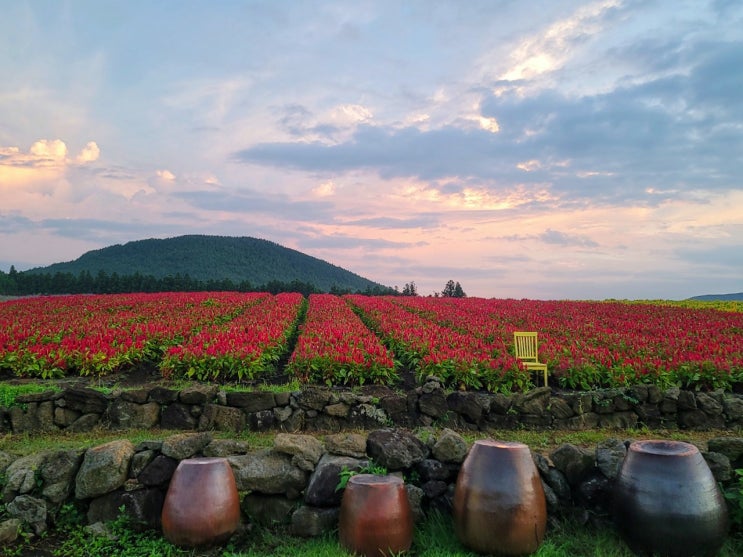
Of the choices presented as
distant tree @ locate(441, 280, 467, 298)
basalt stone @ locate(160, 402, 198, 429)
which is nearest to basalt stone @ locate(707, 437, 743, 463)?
basalt stone @ locate(160, 402, 198, 429)

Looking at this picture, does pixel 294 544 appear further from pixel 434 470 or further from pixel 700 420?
pixel 700 420

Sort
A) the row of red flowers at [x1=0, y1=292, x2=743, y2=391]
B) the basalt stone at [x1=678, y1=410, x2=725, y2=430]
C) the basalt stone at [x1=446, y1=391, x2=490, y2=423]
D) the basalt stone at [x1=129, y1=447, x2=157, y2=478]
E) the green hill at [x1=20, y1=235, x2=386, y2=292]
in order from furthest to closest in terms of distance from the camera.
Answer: the green hill at [x1=20, y1=235, x2=386, y2=292] → the row of red flowers at [x1=0, y1=292, x2=743, y2=391] → the basalt stone at [x1=678, y1=410, x2=725, y2=430] → the basalt stone at [x1=446, y1=391, x2=490, y2=423] → the basalt stone at [x1=129, y1=447, x2=157, y2=478]

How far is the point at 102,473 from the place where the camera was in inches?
195

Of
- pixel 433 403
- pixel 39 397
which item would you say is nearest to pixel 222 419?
pixel 39 397

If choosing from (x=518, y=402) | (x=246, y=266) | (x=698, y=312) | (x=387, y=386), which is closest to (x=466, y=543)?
(x=518, y=402)

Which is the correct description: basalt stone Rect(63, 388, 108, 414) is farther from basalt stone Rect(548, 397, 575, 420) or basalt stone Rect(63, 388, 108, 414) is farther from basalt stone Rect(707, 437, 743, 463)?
basalt stone Rect(707, 437, 743, 463)

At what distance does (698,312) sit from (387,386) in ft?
57.9

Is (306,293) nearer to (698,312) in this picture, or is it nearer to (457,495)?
(698,312)

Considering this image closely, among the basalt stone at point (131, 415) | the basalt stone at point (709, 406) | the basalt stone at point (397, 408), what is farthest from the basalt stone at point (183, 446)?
the basalt stone at point (709, 406)

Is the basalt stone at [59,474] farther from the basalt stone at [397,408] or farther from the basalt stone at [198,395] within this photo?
the basalt stone at [397,408]

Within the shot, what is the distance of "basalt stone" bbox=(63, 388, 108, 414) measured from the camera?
26.0 ft

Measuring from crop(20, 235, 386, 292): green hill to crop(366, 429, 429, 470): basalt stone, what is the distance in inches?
2427

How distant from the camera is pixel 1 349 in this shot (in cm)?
1089

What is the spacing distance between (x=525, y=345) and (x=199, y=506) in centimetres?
741
